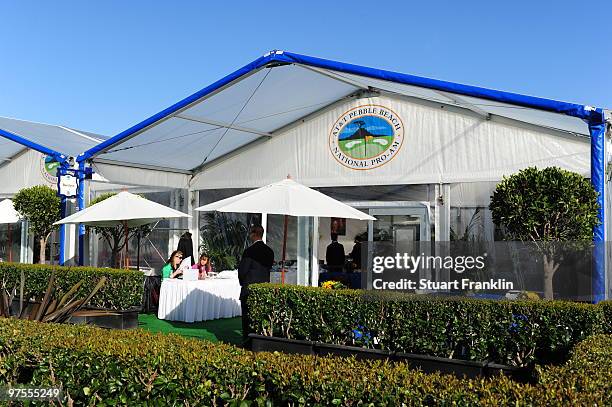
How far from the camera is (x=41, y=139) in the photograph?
1363 centimetres

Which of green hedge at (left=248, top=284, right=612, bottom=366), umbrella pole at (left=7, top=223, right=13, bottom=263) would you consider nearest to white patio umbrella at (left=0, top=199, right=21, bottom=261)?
umbrella pole at (left=7, top=223, right=13, bottom=263)

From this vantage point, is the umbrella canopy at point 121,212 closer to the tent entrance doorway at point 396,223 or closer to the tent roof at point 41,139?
the tent roof at point 41,139

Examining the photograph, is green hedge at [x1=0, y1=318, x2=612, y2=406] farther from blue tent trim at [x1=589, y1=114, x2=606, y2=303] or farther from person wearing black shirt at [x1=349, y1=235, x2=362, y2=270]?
person wearing black shirt at [x1=349, y1=235, x2=362, y2=270]

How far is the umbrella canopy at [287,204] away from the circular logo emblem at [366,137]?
272 centimetres

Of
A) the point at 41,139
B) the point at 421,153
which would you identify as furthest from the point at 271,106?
the point at 41,139

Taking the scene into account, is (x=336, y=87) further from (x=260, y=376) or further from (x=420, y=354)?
(x=260, y=376)

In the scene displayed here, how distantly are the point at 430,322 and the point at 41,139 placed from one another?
10714mm

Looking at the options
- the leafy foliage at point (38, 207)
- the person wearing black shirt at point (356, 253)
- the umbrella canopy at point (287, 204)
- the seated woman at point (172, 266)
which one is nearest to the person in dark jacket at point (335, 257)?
the person wearing black shirt at point (356, 253)

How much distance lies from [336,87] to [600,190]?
5.21 metres

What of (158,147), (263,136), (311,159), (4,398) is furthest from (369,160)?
(4,398)

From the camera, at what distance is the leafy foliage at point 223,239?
536 inches

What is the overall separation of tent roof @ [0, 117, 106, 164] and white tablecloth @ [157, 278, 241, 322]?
13.1 feet

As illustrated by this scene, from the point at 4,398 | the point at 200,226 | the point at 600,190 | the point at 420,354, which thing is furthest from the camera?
the point at 200,226

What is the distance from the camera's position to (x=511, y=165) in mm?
10062
